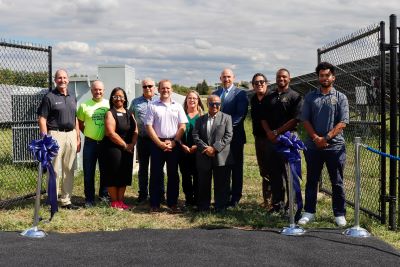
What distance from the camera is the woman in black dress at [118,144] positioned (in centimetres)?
705

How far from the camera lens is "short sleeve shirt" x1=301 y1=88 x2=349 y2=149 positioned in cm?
614

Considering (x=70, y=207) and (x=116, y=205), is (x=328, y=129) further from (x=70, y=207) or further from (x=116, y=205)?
(x=70, y=207)

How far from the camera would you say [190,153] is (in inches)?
282

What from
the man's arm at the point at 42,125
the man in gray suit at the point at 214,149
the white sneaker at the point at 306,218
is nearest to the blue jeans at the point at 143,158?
the man in gray suit at the point at 214,149

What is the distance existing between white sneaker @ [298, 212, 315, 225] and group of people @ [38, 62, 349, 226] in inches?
0.6

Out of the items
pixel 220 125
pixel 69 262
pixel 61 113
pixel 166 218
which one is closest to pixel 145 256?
pixel 69 262

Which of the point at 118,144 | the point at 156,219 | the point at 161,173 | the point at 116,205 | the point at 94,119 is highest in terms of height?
the point at 94,119

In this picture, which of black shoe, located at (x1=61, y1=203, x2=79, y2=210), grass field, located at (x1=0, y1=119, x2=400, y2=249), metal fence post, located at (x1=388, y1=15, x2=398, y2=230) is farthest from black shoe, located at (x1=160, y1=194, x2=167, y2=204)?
metal fence post, located at (x1=388, y1=15, x2=398, y2=230)

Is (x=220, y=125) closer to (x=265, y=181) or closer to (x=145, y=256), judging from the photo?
(x=265, y=181)

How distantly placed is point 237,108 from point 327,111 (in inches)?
58.4

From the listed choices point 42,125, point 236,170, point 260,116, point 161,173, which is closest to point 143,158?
point 161,173

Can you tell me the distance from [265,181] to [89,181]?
103 inches

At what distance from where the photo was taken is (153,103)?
705cm

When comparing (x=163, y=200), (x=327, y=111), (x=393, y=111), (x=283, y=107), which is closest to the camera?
(x=393, y=111)
